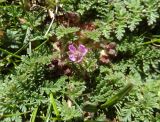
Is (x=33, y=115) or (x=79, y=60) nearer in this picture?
(x=33, y=115)

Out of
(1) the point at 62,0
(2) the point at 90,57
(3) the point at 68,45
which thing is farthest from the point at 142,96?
(1) the point at 62,0

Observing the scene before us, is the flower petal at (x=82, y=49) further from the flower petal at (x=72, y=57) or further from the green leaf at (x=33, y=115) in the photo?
the green leaf at (x=33, y=115)

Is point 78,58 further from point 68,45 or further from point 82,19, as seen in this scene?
point 82,19

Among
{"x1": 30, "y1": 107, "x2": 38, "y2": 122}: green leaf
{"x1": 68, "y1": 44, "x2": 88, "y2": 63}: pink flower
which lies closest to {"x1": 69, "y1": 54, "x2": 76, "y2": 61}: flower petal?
{"x1": 68, "y1": 44, "x2": 88, "y2": 63}: pink flower

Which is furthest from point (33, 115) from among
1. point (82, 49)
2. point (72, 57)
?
point (82, 49)

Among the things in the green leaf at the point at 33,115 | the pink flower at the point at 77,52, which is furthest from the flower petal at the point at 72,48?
the green leaf at the point at 33,115

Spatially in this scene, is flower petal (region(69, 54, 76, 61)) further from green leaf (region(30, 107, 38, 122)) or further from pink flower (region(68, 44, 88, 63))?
green leaf (region(30, 107, 38, 122))

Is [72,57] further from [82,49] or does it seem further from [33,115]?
[33,115]
